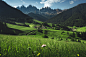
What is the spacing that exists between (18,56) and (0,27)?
5463 inches

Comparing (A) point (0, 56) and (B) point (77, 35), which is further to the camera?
(B) point (77, 35)

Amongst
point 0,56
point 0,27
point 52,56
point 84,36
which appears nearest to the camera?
point 0,56

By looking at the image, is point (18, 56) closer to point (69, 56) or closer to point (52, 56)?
point (52, 56)

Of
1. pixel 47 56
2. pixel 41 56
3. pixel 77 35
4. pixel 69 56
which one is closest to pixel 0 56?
pixel 41 56

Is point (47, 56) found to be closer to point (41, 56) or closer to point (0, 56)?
point (41, 56)

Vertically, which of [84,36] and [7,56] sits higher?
[7,56]

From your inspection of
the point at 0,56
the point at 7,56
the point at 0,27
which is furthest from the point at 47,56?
the point at 0,27

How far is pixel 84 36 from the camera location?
411 ft

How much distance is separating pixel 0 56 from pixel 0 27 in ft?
454

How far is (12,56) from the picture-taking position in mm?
3166

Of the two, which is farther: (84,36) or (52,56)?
(84,36)

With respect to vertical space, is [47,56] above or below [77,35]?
above

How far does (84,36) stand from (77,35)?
14.4m

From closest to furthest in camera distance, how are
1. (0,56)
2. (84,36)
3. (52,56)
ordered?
(0,56)
(52,56)
(84,36)
